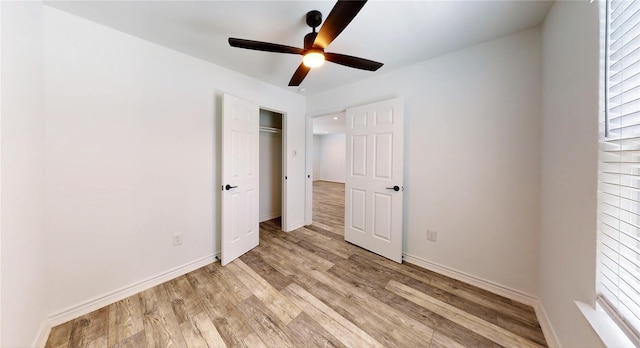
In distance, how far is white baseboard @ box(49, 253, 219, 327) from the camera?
145 cm

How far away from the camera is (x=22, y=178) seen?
110 cm

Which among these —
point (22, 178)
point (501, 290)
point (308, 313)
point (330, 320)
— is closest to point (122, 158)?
point (22, 178)

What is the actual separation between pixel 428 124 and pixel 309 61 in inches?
57.0

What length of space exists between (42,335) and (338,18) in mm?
2755

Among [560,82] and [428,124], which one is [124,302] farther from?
[560,82]

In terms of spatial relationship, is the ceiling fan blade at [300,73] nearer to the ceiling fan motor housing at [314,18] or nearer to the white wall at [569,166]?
the ceiling fan motor housing at [314,18]

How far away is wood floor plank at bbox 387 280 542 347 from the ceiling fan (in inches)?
79.3

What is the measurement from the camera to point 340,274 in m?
2.04

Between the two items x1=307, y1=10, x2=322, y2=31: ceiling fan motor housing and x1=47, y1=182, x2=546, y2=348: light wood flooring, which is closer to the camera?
x1=47, y1=182, x2=546, y2=348: light wood flooring

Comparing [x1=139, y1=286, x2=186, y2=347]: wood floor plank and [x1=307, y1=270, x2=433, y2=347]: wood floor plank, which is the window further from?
[x1=139, y1=286, x2=186, y2=347]: wood floor plank

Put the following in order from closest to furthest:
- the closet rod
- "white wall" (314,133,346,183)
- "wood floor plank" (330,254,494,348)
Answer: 1. "wood floor plank" (330,254,494,348)
2. the closet rod
3. "white wall" (314,133,346,183)

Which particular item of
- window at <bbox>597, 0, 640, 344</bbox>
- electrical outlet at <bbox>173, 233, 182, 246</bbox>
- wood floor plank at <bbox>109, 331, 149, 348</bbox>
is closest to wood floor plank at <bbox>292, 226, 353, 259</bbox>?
electrical outlet at <bbox>173, 233, 182, 246</bbox>

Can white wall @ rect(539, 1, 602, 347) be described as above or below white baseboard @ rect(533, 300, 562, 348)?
above

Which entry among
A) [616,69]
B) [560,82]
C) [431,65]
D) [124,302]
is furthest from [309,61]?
[124,302]
